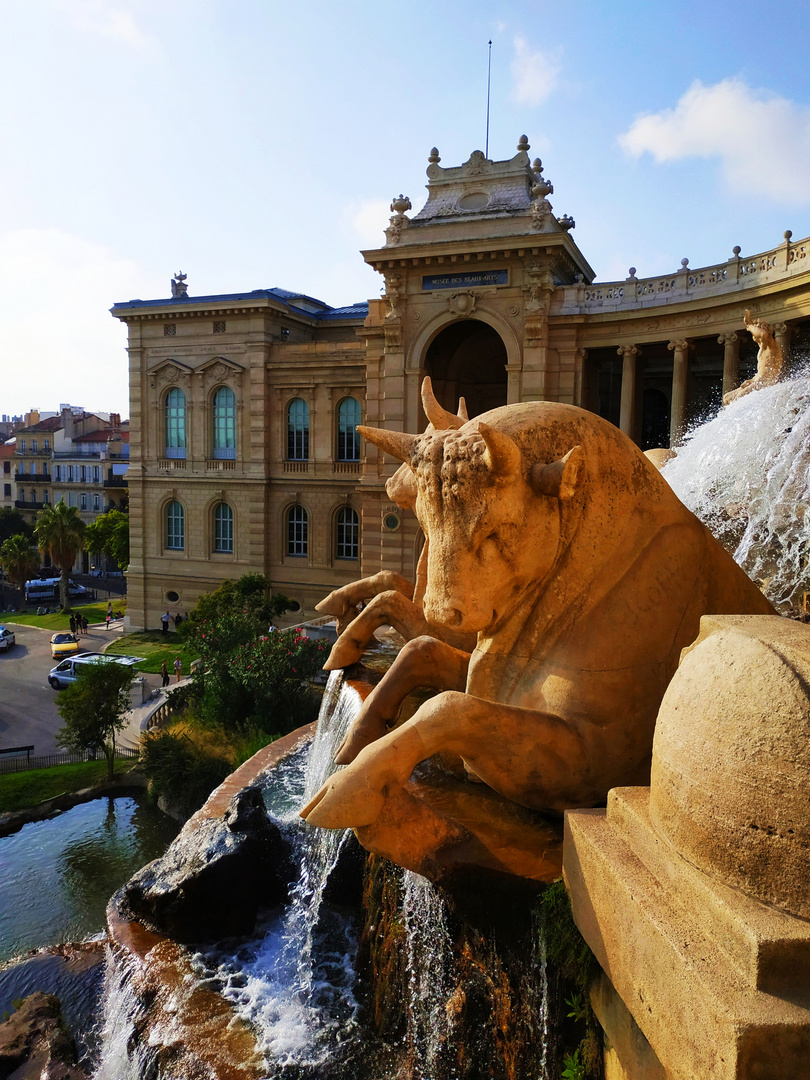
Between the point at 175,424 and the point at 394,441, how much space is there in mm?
30712

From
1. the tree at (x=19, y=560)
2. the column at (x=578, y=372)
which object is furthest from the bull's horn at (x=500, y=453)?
the tree at (x=19, y=560)

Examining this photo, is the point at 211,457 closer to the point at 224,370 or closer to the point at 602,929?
the point at 224,370

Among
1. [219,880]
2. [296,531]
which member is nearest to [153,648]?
[296,531]

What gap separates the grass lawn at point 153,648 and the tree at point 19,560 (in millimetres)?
15725

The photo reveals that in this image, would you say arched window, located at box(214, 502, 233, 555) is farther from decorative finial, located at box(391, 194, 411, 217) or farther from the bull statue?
the bull statue

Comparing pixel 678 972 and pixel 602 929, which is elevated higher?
pixel 678 972

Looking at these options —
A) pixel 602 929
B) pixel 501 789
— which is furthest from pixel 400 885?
pixel 602 929

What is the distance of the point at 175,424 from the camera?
109 ft

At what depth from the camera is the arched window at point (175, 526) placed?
33281 millimetres

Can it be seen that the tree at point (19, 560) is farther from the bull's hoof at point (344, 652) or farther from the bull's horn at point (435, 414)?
the bull's horn at point (435, 414)

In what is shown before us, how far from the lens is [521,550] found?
3.72 meters

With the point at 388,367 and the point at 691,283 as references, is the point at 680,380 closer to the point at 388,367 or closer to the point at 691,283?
the point at 691,283

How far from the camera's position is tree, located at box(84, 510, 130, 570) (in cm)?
4300

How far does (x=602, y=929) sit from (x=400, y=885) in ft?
7.28
